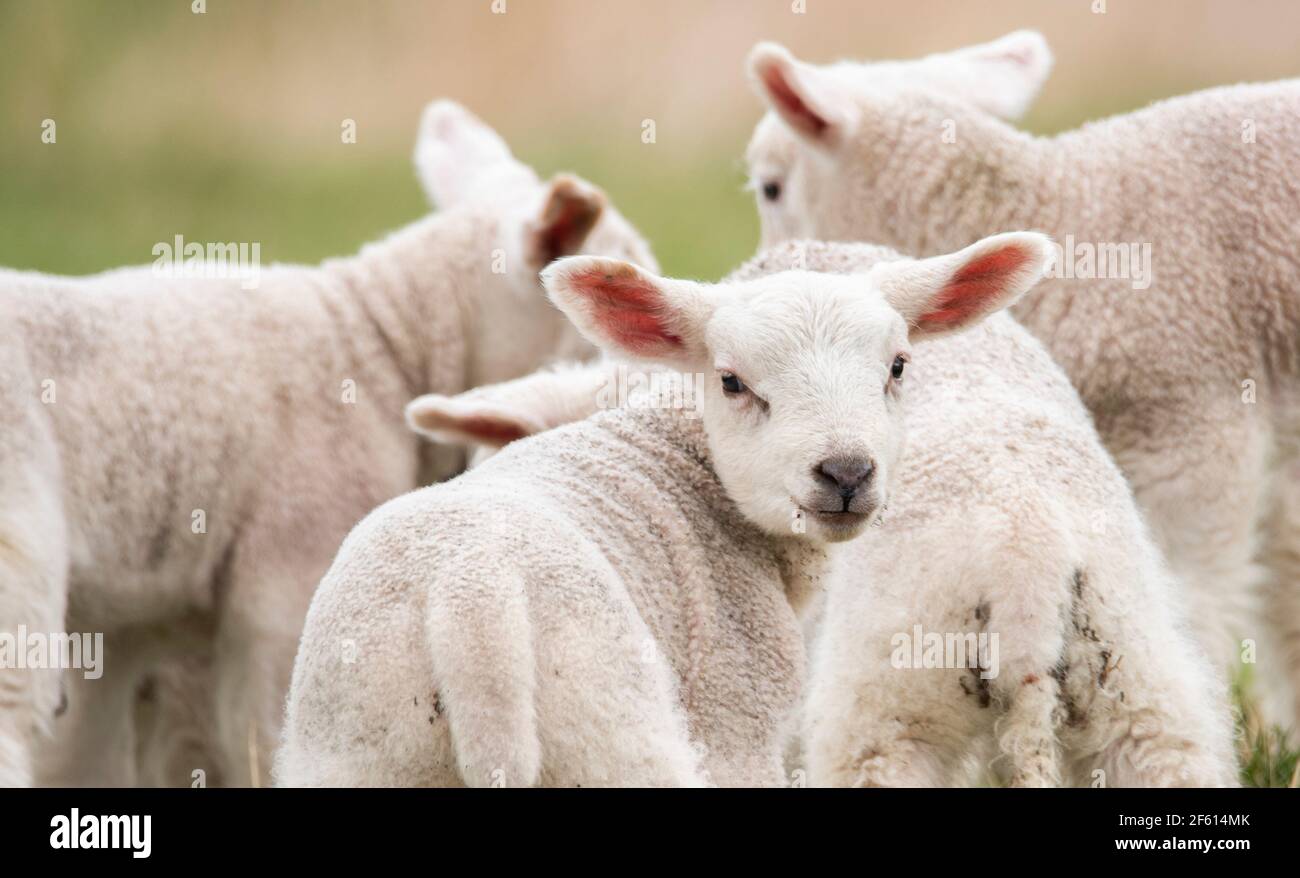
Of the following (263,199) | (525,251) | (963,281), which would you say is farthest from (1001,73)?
(263,199)

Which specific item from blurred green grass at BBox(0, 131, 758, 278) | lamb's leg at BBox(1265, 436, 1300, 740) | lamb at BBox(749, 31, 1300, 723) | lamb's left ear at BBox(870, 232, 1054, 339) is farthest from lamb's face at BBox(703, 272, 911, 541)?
blurred green grass at BBox(0, 131, 758, 278)

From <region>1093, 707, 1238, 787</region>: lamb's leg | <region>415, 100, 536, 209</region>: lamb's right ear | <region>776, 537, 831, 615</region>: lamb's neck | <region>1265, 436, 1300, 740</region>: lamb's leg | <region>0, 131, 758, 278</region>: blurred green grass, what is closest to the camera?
<region>1093, 707, 1238, 787</region>: lamb's leg

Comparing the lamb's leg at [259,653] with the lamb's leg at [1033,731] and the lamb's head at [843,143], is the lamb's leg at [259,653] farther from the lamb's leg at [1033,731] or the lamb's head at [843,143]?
the lamb's leg at [1033,731]

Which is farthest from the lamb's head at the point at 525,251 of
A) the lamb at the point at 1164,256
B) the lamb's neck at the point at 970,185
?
the lamb's neck at the point at 970,185

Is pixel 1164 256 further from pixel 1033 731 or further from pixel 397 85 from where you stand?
pixel 397 85

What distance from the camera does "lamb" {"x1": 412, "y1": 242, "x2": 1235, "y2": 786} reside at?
355cm

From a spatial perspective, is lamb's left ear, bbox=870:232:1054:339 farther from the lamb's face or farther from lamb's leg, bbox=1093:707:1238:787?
lamb's leg, bbox=1093:707:1238:787

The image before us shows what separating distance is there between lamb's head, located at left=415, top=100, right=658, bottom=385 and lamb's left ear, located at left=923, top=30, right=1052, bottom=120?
121 centimetres

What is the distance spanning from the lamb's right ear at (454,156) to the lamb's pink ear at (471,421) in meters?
2.34
